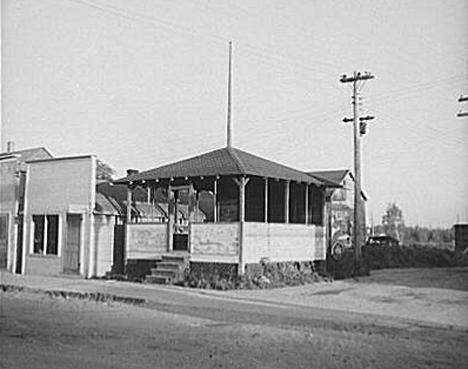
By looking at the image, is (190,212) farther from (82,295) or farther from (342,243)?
(342,243)

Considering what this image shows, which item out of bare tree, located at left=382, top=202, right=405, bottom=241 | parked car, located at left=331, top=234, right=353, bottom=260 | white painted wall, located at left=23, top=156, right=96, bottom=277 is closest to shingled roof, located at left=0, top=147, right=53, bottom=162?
white painted wall, located at left=23, top=156, right=96, bottom=277

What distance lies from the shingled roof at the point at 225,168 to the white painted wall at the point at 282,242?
1.53 meters

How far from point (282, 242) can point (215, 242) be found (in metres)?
2.37

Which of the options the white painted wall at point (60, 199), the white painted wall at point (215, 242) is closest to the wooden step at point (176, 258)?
the white painted wall at point (215, 242)

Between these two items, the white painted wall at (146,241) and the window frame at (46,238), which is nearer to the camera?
the white painted wall at (146,241)

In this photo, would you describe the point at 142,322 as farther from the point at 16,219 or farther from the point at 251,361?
the point at 16,219

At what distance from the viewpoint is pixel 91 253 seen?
79.3 feet

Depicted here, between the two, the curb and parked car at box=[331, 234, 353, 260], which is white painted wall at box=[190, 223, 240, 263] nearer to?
the curb

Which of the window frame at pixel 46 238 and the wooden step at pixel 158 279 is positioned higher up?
the window frame at pixel 46 238

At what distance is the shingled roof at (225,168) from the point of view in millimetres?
21406

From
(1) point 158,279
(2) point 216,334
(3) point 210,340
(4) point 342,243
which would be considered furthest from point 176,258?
(4) point 342,243

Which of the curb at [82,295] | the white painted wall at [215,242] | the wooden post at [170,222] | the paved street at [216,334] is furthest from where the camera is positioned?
the wooden post at [170,222]

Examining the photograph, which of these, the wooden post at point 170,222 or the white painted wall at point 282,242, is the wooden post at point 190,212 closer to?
the wooden post at point 170,222

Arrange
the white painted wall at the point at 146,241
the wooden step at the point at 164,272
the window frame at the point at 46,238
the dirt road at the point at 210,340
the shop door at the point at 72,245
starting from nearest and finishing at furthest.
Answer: the dirt road at the point at 210,340
the wooden step at the point at 164,272
the white painted wall at the point at 146,241
the shop door at the point at 72,245
the window frame at the point at 46,238
